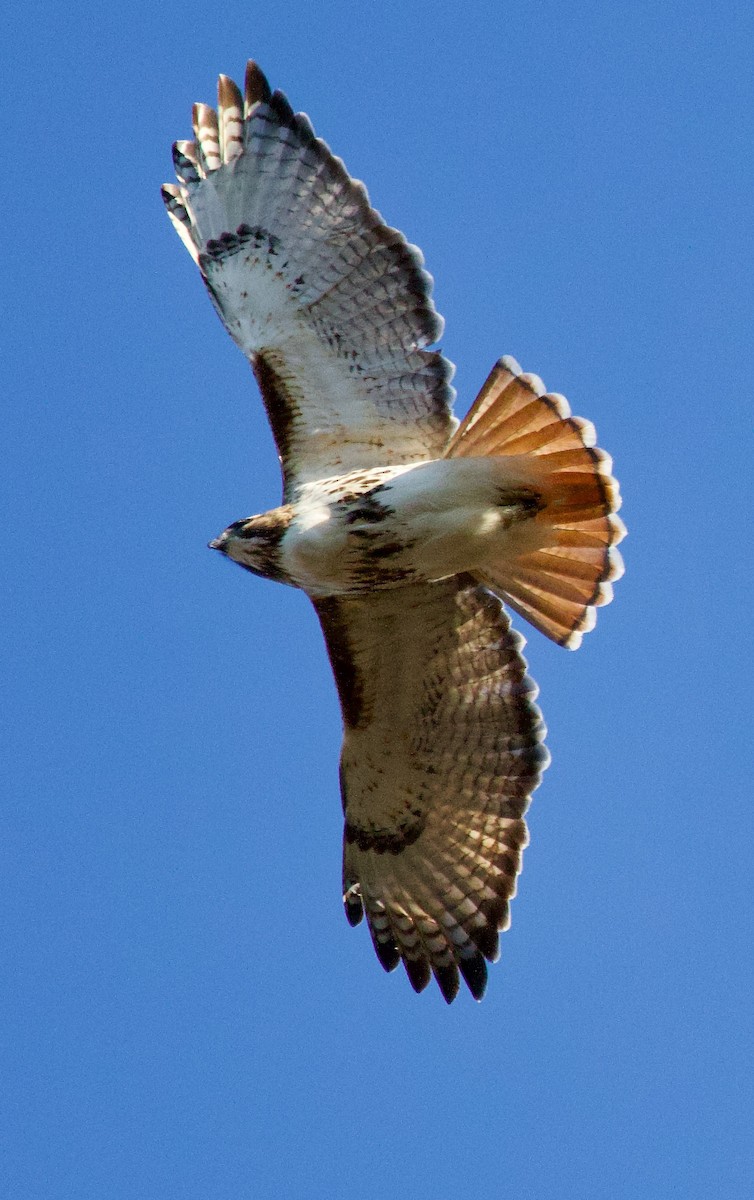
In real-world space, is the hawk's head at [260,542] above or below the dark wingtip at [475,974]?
above

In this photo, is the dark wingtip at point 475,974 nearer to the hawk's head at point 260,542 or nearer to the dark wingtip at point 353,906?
the dark wingtip at point 353,906

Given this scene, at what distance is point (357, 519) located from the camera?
26.8 ft

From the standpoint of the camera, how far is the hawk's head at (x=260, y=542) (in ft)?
27.2

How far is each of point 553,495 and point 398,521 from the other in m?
0.72

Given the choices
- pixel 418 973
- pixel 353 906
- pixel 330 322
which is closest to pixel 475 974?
pixel 418 973

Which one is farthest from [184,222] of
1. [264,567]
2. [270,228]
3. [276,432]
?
[264,567]

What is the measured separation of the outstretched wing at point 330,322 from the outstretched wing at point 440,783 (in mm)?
972

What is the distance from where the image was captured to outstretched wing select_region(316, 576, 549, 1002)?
9.09 metres

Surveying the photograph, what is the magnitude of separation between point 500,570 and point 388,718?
0.98 meters

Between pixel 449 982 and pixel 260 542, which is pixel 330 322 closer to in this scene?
pixel 260 542

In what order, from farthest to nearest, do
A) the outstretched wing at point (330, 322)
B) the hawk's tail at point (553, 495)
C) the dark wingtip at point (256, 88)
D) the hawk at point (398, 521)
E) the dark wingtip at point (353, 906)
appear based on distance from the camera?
the dark wingtip at point (353, 906)
the dark wingtip at point (256, 88)
the outstretched wing at point (330, 322)
the hawk at point (398, 521)
the hawk's tail at point (553, 495)

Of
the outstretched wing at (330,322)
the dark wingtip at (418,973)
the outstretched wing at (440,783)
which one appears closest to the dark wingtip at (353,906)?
the outstretched wing at (440,783)

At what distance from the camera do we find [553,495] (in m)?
8.29

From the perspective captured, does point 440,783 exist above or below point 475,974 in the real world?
above
